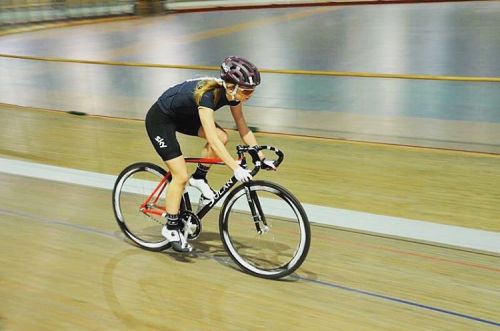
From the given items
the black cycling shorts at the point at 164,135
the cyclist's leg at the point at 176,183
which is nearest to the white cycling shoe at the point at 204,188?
the cyclist's leg at the point at 176,183

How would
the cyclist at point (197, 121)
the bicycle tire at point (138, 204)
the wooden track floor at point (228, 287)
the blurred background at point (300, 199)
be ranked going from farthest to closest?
1. the bicycle tire at point (138, 204)
2. the cyclist at point (197, 121)
3. the blurred background at point (300, 199)
4. the wooden track floor at point (228, 287)

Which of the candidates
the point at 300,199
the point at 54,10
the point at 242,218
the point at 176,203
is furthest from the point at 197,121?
the point at 54,10

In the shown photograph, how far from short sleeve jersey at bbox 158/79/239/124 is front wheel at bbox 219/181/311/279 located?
573mm

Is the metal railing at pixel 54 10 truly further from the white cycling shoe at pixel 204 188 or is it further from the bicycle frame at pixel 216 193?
the white cycling shoe at pixel 204 188

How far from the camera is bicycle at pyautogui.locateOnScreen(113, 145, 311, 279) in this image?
11.2 ft

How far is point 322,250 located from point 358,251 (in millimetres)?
261

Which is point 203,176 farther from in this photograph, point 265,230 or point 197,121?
point 265,230

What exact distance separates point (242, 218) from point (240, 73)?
1253 mm

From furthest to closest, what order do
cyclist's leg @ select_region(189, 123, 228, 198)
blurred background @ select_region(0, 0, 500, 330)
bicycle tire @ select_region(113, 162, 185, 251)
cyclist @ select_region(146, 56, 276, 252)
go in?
bicycle tire @ select_region(113, 162, 185, 251), cyclist's leg @ select_region(189, 123, 228, 198), cyclist @ select_region(146, 56, 276, 252), blurred background @ select_region(0, 0, 500, 330)

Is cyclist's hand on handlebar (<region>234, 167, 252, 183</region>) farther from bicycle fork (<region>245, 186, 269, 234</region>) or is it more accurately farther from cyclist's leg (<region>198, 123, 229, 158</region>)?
cyclist's leg (<region>198, 123, 229, 158</region>)

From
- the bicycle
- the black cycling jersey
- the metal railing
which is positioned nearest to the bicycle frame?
the bicycle

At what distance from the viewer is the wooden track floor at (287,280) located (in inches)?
123

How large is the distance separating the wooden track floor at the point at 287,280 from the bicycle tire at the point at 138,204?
119 mm

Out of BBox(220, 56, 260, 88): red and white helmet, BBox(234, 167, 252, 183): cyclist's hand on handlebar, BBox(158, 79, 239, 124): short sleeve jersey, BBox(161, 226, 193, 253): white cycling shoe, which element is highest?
BBox(220, 56, 260, 88): red and white helmet
